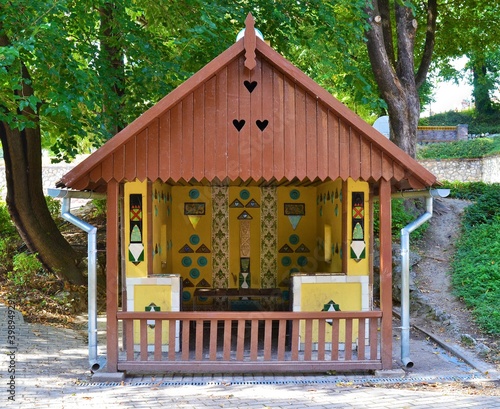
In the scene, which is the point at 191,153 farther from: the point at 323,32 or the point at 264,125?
the point at 323,32

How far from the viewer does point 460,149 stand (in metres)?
30.1

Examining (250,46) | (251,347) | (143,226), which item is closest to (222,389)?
(251,347)

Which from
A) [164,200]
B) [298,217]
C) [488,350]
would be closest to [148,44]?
[164,200]

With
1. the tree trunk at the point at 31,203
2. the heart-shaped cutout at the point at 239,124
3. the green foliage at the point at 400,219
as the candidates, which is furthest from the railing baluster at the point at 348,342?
the tree trunk at the point at 31,203

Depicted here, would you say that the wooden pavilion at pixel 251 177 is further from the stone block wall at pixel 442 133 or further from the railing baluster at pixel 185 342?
the stone block wall at pixel 442 133

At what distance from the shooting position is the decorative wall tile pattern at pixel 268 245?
476 inches

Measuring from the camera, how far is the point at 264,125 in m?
7.79

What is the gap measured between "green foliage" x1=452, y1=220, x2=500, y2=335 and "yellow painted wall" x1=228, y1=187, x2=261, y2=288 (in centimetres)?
391

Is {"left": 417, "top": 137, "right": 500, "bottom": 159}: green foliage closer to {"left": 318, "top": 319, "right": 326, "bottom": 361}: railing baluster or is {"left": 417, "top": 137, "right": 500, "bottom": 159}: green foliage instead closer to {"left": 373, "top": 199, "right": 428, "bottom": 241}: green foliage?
{"left": 373, "top": 199, "right": 428, "bottom": 241}: green foliage

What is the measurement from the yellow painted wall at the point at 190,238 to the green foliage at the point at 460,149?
64.4 ft

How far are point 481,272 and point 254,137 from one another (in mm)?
6605

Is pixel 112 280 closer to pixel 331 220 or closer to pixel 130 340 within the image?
pixel 130 340

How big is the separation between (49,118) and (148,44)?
7.89 ft

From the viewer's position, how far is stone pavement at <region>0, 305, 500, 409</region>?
6652mm
